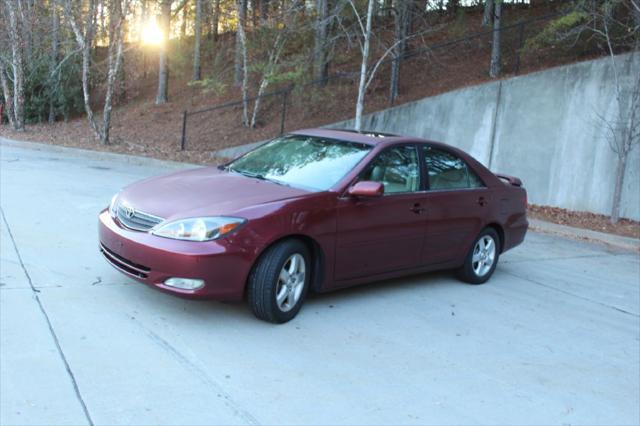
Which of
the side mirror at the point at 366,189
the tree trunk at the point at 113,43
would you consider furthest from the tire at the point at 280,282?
the tree trunk at the point at 113,43

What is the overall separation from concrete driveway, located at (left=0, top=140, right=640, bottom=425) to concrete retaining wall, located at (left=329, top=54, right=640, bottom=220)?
18.9 ft

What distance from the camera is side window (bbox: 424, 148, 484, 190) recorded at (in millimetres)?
6242

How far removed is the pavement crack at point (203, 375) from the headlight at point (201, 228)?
2.38 feet

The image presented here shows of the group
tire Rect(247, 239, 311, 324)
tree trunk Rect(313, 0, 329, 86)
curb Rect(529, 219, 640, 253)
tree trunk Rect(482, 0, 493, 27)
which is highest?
tree trunk Rect(482, 0, 493, 27)

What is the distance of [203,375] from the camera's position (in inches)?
153

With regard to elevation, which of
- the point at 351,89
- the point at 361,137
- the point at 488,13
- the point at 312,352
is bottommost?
the point at 312,352

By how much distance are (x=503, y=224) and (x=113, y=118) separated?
2145 cm

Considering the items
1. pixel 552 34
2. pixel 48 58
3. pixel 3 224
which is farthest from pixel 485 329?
pixel 48 58

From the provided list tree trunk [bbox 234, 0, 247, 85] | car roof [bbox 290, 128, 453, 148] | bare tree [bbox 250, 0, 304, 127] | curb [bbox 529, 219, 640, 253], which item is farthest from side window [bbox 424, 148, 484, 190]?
tree trunk [bbox 234, 0, 247, 85]

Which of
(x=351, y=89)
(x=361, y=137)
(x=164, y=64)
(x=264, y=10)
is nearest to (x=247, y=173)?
(x=361, y=137)

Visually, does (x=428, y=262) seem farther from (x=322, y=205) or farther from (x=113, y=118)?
(x=113, y=118)

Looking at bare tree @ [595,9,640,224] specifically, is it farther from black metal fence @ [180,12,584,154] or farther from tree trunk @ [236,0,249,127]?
tree trunk @ [236,0,249,127]

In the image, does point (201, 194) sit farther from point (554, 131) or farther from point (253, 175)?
point (554, 131)

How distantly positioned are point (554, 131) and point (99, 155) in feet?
36.8
